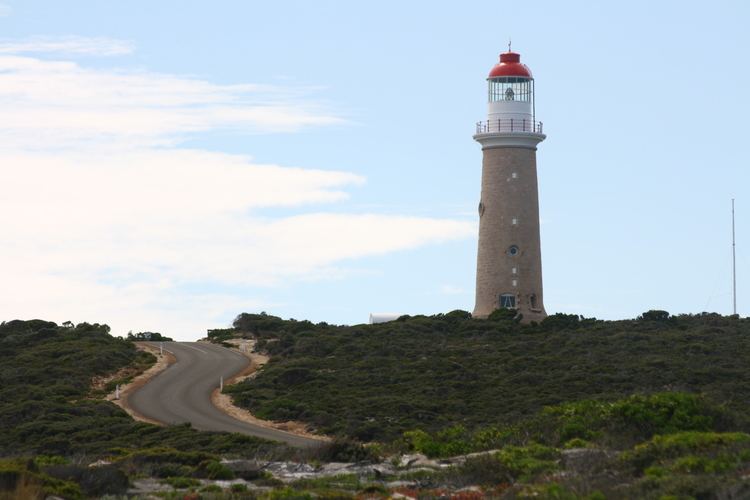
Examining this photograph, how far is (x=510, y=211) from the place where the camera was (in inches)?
2571

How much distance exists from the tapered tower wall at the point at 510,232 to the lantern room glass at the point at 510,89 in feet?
8.32

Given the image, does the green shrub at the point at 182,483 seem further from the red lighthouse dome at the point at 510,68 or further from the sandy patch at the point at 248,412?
the red lighthouse dome at the point at 510,68

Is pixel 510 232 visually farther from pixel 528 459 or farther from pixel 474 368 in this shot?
pixel 528 459

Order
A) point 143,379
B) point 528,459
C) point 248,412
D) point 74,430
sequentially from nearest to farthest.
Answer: point 528,459 < point 74,430 < point 248,412 < point 143,379

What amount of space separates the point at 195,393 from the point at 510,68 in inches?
969

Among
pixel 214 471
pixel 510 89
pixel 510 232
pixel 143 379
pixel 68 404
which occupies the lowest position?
pixel 214 471

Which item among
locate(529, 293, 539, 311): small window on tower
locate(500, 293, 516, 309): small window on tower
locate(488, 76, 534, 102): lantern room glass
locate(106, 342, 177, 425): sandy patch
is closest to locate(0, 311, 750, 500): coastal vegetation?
locate(106, 342, 177, 425): sandy patch

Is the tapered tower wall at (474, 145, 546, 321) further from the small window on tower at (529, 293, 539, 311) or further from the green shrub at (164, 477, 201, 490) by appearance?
the green shrub at (164, 477, 201, 490)

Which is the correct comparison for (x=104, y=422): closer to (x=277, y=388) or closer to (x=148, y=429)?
(x=148, y=429)

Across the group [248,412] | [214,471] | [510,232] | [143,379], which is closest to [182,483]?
[214,471]

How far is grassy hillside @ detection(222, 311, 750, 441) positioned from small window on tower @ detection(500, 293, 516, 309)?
51.0 inches

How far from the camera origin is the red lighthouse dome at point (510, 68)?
66438mm

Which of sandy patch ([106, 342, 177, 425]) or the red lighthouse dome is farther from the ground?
the red lighthouse dome

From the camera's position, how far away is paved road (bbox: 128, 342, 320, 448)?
42.8 meters
